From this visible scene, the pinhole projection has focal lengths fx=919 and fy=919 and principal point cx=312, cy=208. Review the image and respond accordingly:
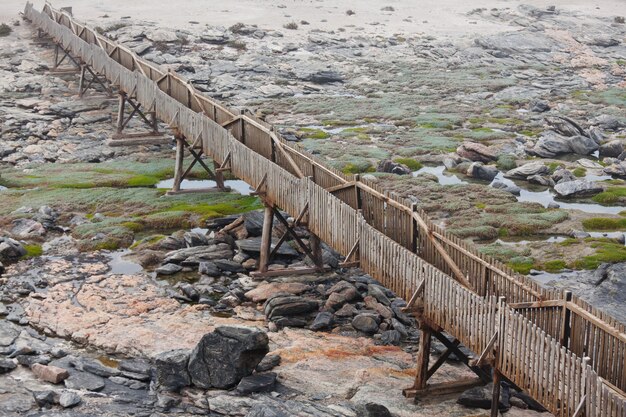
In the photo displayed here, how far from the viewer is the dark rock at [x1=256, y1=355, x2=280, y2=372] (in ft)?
71.5

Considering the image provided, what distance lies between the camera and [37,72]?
212 ft

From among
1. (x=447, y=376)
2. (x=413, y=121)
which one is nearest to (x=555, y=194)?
(x=413, y=121)

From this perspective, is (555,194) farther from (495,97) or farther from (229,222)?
(495,97)

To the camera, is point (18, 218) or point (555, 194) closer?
point (18, 218)

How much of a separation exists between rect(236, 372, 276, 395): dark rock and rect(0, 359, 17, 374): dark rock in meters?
5.68

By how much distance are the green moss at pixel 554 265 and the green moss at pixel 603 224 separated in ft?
17.8

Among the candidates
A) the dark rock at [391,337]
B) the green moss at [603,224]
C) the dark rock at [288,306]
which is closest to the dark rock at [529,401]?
the dark rock at [391,337]

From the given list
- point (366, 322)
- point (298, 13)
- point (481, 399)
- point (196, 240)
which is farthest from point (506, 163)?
point (298, 13)

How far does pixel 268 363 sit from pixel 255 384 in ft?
4.45

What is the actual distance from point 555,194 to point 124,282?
2297cm

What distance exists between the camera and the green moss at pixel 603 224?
3750cm

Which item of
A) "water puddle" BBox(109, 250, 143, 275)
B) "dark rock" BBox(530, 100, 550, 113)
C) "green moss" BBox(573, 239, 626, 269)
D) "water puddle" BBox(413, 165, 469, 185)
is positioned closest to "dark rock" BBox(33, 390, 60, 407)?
"water puddle" BBox(109, 250, 143, 275)

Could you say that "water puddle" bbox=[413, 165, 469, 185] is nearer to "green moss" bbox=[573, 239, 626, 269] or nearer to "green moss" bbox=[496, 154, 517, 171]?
"green moss" bbox=[496, 154, 517, 171]

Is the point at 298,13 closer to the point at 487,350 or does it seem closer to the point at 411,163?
the point at 411,163
